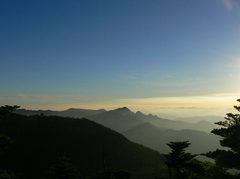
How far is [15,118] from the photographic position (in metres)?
111

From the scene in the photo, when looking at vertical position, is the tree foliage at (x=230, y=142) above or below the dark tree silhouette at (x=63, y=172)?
above

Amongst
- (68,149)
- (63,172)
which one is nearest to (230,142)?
(63,172)

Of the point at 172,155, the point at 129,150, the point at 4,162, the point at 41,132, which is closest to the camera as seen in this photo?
the point at 172,155

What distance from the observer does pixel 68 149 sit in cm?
8569

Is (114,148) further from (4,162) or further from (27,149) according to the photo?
(4,162)

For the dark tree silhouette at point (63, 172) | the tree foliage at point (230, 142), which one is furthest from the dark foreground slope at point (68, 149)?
the tree foliage at point (230, 142)

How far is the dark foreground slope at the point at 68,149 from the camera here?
229 ft

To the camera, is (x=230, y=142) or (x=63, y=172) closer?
(x=230, y=142)

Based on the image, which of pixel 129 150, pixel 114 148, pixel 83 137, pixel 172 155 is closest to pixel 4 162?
pixel 83 137

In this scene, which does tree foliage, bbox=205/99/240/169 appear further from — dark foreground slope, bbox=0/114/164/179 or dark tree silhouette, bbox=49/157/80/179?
dark foreground slope, bbox=0/114/164/179

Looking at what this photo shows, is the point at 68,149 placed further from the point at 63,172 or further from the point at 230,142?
the point at 230,142

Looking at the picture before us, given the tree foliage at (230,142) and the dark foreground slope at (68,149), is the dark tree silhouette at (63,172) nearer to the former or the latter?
the tree foliage at (230,142)

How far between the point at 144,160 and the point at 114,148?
1694 cm

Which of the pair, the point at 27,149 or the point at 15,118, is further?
the point at 15,118
